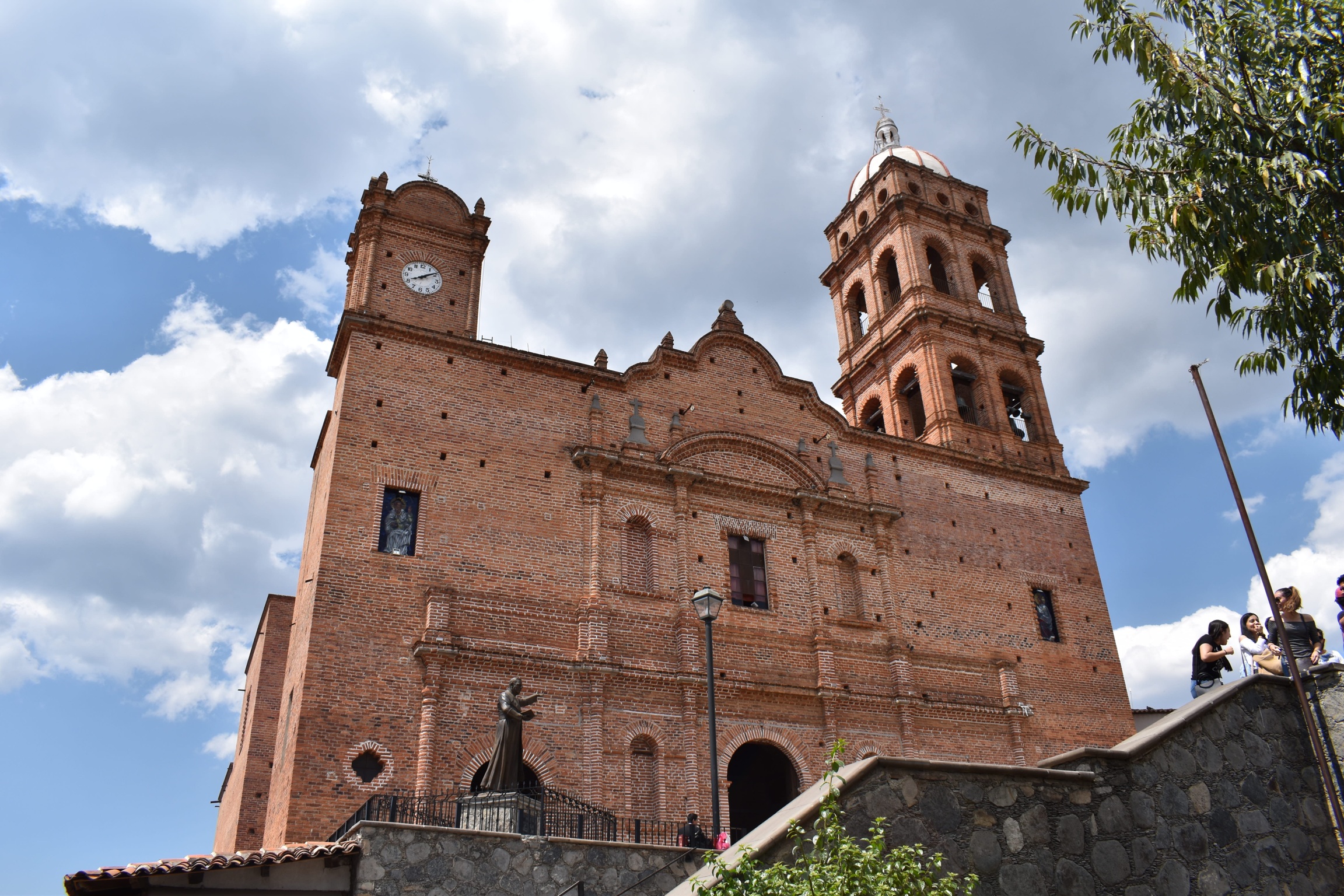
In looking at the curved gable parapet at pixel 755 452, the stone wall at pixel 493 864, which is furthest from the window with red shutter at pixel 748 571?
the stone wall at pixel 493 864

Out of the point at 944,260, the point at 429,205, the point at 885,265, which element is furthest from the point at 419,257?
the point at 944,260

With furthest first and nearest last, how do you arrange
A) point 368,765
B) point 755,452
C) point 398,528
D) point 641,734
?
1. point 755,452
2. point 398,528
3. point 641,734
4. point 368,765

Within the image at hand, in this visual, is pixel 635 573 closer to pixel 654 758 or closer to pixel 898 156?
pixel 654 758

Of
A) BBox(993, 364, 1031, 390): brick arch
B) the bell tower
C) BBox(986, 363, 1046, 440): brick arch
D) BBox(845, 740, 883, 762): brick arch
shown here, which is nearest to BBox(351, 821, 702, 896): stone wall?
BBox(845, 740, 883, 762): brick arch

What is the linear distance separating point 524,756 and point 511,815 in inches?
151

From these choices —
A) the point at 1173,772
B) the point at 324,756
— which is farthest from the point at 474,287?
the point at 1173,772

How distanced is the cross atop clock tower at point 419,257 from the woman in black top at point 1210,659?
14147 millimetres

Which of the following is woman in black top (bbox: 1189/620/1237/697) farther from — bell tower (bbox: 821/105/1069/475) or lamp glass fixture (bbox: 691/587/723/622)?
bell tower (bbox: 821/105/1069/475)

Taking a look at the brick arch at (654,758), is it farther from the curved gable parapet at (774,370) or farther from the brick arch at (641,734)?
the curved gable parapet at (774,370)

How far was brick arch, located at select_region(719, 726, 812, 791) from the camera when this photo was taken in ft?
57.1

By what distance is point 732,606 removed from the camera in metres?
18.8

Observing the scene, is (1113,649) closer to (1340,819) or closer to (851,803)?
(1340,819)

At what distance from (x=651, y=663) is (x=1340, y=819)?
11.7m

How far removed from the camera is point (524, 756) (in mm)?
15484
